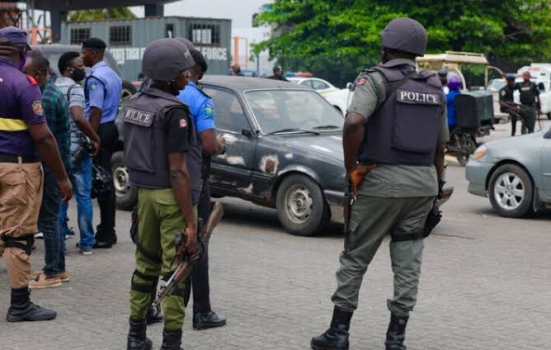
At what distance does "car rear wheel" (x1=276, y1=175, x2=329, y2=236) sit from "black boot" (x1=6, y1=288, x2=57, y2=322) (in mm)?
4060

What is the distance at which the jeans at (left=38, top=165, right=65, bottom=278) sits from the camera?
24.8 feet

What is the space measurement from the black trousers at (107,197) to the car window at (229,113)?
183 cm

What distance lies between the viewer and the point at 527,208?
468 inches

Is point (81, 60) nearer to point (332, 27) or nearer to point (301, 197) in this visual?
point (301, 197)

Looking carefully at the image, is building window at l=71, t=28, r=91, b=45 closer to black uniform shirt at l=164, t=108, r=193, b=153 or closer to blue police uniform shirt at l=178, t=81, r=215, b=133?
blue police uniform shirt at l=178, t=81, r=215, b=133

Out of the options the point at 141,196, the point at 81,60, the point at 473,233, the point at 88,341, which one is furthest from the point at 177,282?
the point at 473,233

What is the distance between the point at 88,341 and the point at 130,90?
1096 centimetres

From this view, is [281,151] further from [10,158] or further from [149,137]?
[149,137]

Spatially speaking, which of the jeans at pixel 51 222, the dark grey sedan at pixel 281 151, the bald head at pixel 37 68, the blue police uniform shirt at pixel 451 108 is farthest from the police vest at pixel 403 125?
the blue police uniform shirt at pixel 451 108

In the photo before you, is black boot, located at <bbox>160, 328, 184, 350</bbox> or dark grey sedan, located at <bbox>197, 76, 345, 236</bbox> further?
dark grey sedan, located at <bbox>197, 76, 345, 236</bbox>

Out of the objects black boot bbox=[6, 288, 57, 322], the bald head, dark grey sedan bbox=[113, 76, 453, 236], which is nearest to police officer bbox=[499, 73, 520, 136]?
dark grey sedan bbox=[113, 76, 453, 236]

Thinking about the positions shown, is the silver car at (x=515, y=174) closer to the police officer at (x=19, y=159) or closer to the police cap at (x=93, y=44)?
the police cap at (x=93, y=44)

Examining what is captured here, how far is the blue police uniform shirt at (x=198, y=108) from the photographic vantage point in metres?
6.19

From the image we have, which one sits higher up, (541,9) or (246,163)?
(541,9)
